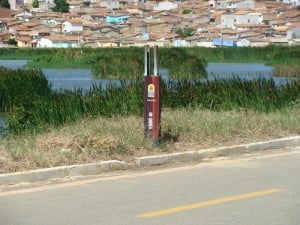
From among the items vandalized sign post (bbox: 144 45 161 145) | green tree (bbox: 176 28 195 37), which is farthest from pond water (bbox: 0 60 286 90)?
green tree (bbox: 176 28 195 37)

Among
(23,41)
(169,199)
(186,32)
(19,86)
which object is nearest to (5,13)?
(23,41)

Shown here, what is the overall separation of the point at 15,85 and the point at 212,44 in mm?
104015

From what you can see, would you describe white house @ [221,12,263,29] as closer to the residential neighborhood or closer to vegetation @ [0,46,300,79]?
the residential neighborhood

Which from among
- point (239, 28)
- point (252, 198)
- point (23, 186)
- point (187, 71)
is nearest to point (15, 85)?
point (23, 186)

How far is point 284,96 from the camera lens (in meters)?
18.8

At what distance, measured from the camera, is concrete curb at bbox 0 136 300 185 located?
934 centimetres

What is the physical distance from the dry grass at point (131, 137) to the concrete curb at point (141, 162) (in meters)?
0.27

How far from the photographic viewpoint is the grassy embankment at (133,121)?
10766 mm

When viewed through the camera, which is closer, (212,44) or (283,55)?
(283,55)

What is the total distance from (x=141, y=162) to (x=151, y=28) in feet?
472

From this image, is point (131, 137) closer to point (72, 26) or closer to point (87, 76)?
point (87, 76)

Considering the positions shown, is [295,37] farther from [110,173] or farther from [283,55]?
[110,173]

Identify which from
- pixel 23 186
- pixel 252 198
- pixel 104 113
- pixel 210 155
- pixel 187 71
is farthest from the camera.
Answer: pixel 187 71

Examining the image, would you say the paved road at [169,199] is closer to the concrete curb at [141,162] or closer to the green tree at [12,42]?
the concrete curb at [141,162]
